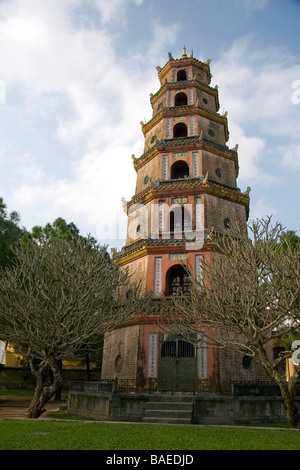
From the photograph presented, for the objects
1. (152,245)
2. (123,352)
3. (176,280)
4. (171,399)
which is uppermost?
(152,245)

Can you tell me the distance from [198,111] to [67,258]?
43.0 feet

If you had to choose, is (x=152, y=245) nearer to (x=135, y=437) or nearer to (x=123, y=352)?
(x=123, y=352)

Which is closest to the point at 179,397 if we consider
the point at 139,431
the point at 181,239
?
the point at 139,431

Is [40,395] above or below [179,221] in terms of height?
below

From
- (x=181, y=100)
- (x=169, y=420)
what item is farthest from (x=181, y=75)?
(x=169, y=420)

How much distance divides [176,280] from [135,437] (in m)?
11.6

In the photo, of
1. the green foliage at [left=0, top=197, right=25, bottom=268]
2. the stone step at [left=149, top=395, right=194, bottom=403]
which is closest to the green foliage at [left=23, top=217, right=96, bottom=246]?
the green foliage at [left=0, top=197, right=25, bottom=268]

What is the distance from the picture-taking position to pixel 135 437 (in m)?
8.50

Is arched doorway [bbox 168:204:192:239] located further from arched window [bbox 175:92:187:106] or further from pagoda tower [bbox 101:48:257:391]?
arched window [bbox 175:92:187:106]

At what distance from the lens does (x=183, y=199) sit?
803 inches

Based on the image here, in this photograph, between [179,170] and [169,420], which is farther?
[179,170]

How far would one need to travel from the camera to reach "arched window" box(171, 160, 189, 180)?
73.8 feet

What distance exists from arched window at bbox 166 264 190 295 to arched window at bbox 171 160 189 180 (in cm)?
593
